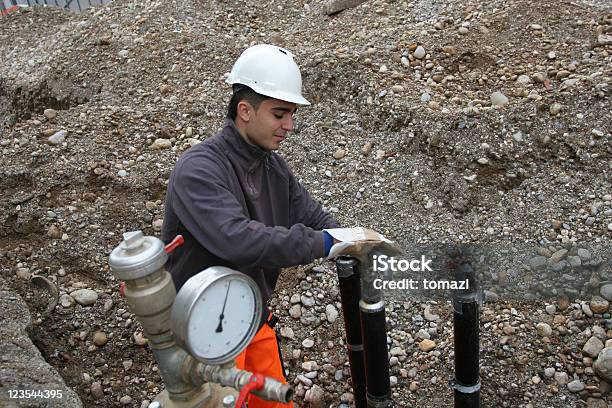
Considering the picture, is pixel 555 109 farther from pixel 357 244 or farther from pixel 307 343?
pixel 357 244

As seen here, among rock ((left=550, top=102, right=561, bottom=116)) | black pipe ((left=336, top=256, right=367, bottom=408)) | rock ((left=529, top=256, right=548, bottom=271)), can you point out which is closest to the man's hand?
black pipe ((left=336, top=256, right=367, bottom=408))

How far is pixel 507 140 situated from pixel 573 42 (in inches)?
46.2

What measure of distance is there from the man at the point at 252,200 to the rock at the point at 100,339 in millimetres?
1114

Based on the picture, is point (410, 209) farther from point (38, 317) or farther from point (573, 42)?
point (38, 317)

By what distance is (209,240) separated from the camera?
6.02ft

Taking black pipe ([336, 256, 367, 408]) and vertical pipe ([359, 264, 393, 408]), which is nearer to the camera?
vertical pipe ([359, 264, 393, 408])

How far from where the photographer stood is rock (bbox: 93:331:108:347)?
304 centimetres

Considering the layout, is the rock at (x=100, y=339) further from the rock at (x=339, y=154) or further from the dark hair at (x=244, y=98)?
the rock at (x=339, y=154)

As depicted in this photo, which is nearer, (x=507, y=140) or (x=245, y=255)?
(x=245, y=255)

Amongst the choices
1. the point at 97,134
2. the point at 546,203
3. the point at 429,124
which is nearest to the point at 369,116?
the point at 429,124

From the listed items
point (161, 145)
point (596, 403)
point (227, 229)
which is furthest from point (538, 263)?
point (161, 145)

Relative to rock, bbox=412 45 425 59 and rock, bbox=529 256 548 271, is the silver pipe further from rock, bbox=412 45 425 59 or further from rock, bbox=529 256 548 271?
rock, bbox=412 45 425 59

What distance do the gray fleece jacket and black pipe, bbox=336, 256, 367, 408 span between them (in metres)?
0.26

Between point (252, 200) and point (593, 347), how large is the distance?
5.66 ft
